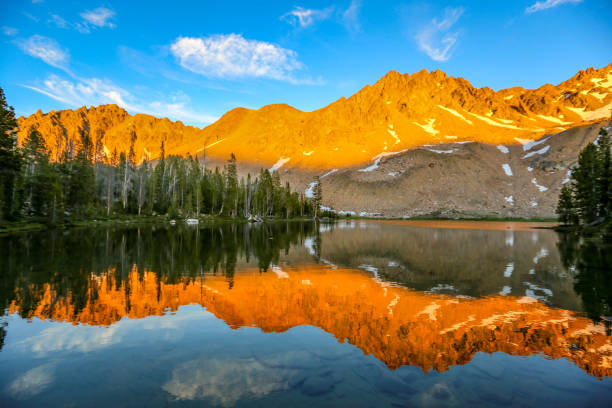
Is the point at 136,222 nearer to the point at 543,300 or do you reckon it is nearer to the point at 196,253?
the point at 196,253

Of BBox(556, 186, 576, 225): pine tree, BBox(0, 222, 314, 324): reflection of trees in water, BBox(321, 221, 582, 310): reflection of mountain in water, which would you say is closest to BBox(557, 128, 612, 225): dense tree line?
BBox(556, 186, 576, 225): pine tree

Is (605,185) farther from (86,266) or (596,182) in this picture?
(86,266)

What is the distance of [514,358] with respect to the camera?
24.9 ft

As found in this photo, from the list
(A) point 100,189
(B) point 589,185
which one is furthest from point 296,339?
(A) point 100,189

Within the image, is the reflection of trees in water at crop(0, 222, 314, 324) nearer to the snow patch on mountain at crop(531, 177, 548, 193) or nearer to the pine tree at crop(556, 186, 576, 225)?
the pine tree at crop(556, 186, 576, 225)

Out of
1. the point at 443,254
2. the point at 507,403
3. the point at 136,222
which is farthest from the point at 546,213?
the point at 507,403

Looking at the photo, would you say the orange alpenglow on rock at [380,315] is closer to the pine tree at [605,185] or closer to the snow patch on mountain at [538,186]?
the pine tree at [605,185]

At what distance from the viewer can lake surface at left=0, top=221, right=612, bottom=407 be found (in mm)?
5930

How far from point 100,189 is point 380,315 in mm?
96359

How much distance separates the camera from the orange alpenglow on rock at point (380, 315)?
802 centimetres

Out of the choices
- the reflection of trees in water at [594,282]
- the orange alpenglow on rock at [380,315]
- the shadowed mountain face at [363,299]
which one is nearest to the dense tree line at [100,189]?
the shadowed mountain face at [363,299]

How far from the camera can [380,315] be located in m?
10.6

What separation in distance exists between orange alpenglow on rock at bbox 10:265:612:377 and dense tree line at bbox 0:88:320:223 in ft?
125

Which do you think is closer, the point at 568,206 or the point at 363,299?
the point at 363,299
